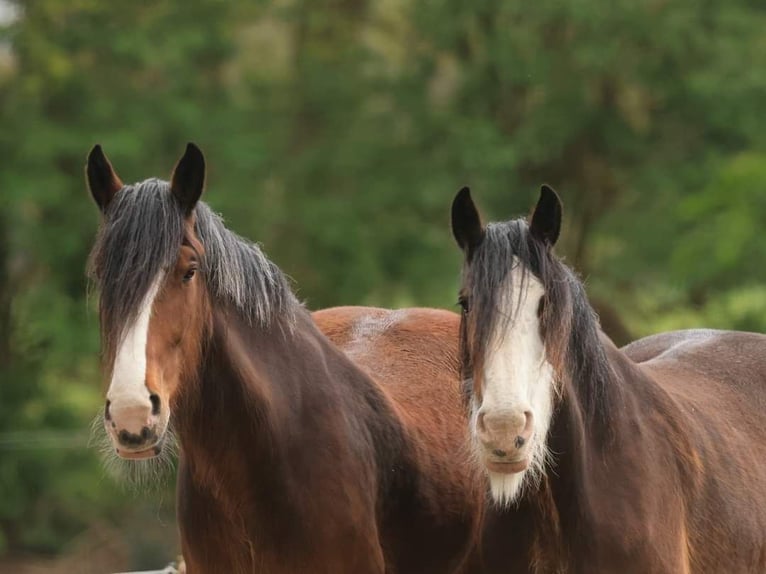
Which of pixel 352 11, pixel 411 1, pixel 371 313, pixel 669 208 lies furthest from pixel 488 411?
pixel 352 11

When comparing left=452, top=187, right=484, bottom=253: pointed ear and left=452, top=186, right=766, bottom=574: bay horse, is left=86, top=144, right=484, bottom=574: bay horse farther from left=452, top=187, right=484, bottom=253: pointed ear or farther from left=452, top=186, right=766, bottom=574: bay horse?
left=452, top=187, right=484, bottom=253: pointed ear

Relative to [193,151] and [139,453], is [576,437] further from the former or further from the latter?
[193,151]

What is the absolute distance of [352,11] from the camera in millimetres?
18172

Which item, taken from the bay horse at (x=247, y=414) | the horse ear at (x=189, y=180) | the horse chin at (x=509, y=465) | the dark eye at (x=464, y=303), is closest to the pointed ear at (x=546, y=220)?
the dark eye at (x=464, y=303)

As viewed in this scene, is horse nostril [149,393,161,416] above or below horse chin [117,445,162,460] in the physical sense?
above

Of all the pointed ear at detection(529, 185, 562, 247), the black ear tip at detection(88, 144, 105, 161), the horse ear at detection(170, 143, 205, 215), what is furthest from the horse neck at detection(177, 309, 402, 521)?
the pointed ear at detection(529, 185, 562, 247)

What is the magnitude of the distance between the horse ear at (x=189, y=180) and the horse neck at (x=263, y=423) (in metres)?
0.39

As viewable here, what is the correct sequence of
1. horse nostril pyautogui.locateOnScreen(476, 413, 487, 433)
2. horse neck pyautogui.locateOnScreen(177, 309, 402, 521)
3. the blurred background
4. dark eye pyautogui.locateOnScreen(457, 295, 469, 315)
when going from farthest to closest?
the blurred background < horse neck pyautogui.locateOnScreen(177, 309, 402, 521) < dark eye pyautogui.locateOnScreen(457, 295, 469, 315) < horse nostril pyautogui.locateOnScreen(476, 413, 487, 433)

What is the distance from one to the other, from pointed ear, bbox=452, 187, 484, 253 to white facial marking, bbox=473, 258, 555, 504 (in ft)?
0.82

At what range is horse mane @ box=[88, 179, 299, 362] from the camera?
4227 mm

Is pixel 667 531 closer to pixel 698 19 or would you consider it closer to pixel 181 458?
pixel 181 458

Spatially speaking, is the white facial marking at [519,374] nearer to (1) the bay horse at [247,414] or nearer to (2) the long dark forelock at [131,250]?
(1) the bay horse at [247,414]

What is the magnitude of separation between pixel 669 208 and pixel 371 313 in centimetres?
978

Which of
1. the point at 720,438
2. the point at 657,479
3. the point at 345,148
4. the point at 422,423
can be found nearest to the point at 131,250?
the point at 422,423
